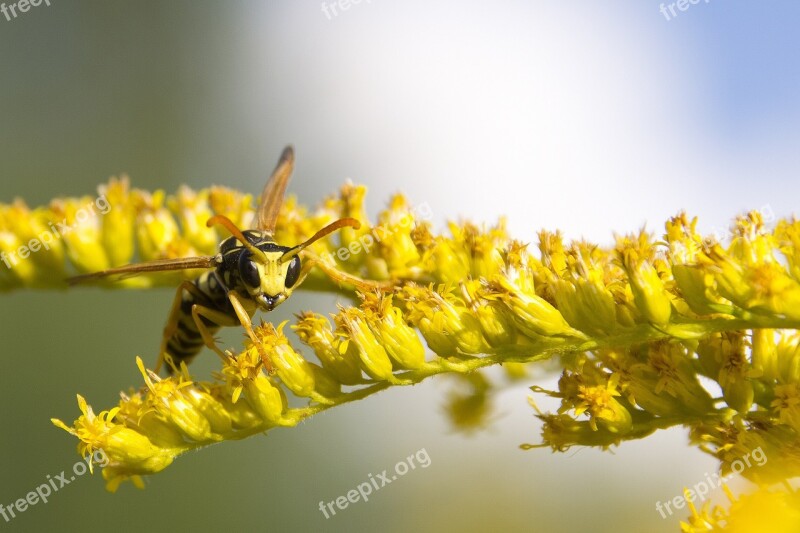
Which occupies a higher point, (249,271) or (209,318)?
(249,271)

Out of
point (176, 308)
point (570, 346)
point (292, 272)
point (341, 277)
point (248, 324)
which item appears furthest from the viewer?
point (176, 308)

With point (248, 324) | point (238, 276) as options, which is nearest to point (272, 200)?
point (238, 276)

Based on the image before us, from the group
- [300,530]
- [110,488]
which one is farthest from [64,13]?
[110,488]

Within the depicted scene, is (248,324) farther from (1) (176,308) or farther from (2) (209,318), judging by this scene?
(1) (176,308)

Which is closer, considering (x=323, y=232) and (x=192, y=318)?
(x=323, y=232)

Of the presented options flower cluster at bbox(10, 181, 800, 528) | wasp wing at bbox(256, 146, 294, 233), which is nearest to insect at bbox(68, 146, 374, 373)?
wasp wing at bbox(256, 146, 294, 233)

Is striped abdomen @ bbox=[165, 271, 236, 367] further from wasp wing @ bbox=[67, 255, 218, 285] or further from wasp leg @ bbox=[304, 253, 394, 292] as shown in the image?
wasp leg @ bbox=[304, 253, 394, 292]

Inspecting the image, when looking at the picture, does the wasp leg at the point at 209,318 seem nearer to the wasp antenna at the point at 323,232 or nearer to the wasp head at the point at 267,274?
the wasp head at the point at 267,274

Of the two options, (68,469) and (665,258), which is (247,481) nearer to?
(68,469)
